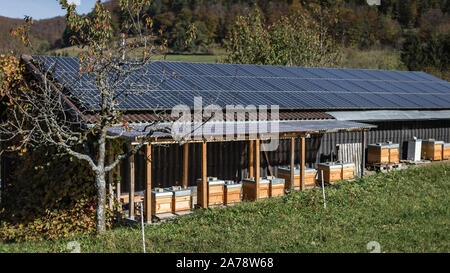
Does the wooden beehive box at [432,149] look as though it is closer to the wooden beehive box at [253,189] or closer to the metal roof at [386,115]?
the metal roof at [386,115]

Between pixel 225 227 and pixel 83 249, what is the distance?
3937 mm

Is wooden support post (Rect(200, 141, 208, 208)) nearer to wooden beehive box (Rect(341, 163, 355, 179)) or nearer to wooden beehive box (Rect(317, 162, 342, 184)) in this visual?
wooden beehive box (Rect(317, 162, 342, 184))

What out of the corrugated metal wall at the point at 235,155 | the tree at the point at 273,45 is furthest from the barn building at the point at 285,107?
the tree at the point at 273,45

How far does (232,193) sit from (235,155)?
11.4 ft

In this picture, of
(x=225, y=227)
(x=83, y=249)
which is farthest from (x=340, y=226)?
(x=83, y=249)

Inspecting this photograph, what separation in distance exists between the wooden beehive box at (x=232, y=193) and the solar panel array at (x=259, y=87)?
10.4 ft

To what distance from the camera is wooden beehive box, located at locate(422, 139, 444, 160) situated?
24.5 meters

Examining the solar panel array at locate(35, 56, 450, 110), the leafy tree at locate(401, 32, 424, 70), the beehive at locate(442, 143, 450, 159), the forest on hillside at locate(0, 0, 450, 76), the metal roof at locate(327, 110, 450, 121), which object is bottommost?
the beehive at locate(442, 143, 450, 159)

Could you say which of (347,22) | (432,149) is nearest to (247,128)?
(432,149)

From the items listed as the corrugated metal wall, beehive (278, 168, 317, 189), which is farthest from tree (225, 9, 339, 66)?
beehive (278, 168, 317, 189)

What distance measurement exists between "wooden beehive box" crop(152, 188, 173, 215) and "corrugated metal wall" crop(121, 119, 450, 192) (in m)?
1.73

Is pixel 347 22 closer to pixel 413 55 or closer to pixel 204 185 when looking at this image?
pixel 413 55

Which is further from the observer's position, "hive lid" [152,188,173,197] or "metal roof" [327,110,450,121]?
"metal roof" [327,110,450,121]
